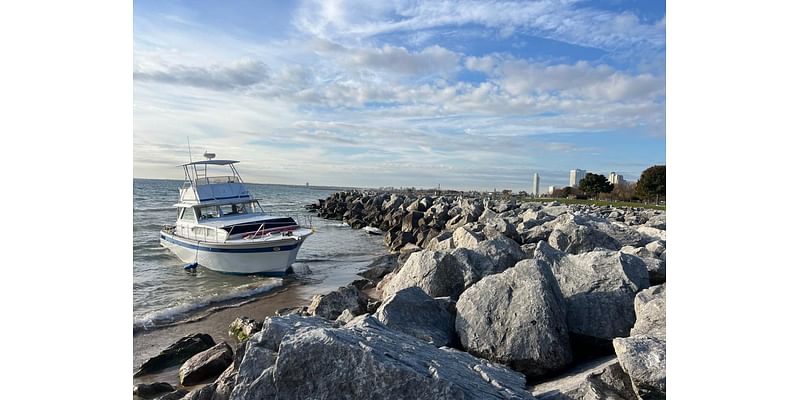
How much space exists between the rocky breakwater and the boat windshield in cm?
956

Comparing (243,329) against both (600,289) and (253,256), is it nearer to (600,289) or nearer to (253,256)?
(600,289)

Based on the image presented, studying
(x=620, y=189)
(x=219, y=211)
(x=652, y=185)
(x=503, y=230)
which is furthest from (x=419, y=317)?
(x=620, y=189)

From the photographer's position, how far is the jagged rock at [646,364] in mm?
3404

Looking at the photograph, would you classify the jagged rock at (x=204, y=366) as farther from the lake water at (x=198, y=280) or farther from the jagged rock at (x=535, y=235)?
the jagged rock at (x=535, y=235)

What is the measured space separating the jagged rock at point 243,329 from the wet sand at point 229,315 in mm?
114

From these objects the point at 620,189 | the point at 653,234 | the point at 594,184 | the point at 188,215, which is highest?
the point at 594,184

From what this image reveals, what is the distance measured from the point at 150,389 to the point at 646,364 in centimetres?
509

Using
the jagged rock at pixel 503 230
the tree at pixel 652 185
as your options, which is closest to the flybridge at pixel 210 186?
the jagged rock at pixel 503 230

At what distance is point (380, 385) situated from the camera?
2648 mm

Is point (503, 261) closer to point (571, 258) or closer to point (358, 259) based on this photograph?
point (571, 258)

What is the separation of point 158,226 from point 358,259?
1572 cm

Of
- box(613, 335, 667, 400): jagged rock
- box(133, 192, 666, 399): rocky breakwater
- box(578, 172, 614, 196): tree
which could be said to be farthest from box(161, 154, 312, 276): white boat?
box(578, 172, 614, 196): tree

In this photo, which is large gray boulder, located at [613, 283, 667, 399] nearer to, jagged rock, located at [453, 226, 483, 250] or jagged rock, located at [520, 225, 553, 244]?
jagged rock, located at [453, 226, 483, 250]

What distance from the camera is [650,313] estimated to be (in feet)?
15.0
